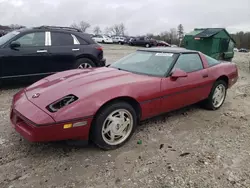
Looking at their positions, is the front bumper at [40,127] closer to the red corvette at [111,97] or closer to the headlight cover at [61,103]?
the red corvette at [111,97]

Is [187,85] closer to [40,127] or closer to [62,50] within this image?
[40,127]

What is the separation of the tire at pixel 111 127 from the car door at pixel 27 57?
3.56m

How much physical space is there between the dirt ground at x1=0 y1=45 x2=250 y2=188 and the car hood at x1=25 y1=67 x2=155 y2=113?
2.22ft

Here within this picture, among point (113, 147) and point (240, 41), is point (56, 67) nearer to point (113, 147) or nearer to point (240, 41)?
point (113, 147)

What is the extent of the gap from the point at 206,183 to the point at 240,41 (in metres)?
55.5

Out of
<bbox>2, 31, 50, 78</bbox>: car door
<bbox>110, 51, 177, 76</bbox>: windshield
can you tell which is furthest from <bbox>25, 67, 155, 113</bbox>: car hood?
<bbox>2, 31, 50, 78</bbox>: car door

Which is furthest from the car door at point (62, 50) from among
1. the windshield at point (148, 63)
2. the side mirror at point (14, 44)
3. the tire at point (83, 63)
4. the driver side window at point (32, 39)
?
the windshield at point (148, 63)

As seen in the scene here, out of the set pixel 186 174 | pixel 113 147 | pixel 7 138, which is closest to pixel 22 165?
pixel 7 138

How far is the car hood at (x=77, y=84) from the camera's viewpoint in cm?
296

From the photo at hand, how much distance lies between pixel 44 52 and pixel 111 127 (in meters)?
3.69

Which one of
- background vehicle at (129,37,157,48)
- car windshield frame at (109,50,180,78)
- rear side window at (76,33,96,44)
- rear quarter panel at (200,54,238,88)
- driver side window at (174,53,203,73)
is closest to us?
car windshield frame at (109,50,180,78)

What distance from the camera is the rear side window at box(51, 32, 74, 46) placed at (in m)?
6.20

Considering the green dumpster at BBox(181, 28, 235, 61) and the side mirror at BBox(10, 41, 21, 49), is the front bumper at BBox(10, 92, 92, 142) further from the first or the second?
the green dumpster at BBox(181, 28, 235, 61)

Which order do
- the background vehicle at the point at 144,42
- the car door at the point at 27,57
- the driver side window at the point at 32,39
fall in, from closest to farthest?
1. the car door at the point at 27,57
2. the driver side window at the point at 32,39
3. the background vehicle at the point at 144,42
